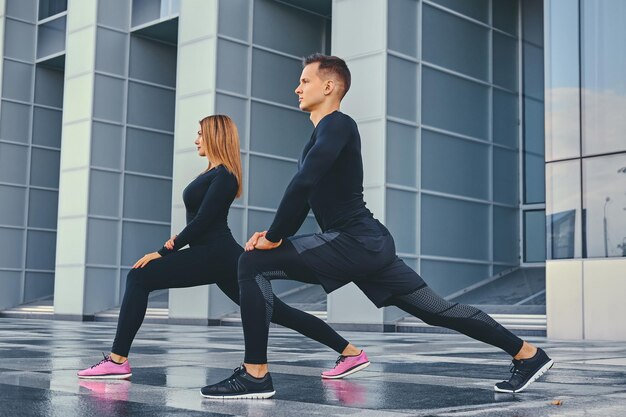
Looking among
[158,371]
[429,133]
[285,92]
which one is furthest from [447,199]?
[158,371]

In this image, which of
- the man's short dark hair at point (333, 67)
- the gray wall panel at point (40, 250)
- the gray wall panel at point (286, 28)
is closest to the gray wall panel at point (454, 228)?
the gray wall panel at point (286, 28)

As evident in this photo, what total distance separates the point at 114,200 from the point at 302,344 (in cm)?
1406

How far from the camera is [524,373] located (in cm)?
445

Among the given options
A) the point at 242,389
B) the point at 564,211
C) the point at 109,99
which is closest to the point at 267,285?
the point at 242,389

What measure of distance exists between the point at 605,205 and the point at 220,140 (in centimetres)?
825

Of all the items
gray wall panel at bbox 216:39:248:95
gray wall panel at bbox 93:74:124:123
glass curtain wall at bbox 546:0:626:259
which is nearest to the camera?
glass curtain wall at bbox 546:0:626:259

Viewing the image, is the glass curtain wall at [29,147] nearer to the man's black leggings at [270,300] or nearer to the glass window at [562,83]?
the glass window at [562,83]

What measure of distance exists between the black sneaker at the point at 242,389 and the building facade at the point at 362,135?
886 centimetres

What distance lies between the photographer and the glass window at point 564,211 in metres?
12.4

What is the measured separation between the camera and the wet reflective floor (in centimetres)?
375

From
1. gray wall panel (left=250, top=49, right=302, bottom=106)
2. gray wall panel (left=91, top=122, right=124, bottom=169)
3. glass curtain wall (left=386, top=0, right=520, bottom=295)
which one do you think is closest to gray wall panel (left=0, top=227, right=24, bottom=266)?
gray wall panel (left=91, top=122, right=124, bottom=169)

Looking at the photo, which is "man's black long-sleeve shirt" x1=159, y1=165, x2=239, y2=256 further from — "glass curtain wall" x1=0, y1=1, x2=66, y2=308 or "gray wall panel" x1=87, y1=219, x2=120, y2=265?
"glass curtain wall" x1=0, y1=1, x2=66, y2=308

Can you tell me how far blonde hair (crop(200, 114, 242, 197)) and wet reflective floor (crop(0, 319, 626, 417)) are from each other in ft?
4.54

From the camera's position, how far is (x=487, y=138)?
18.4 meters
